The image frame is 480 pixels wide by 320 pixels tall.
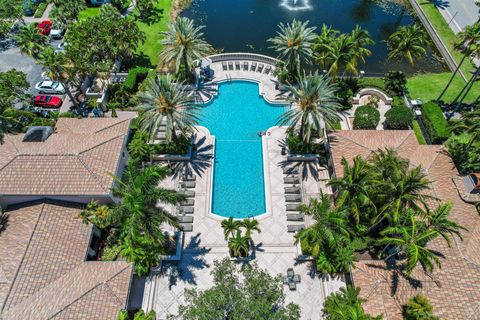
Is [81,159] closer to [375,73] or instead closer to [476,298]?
[476,298]

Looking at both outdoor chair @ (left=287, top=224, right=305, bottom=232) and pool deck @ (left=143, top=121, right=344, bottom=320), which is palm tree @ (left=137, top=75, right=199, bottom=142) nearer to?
pool deck @ (left=143, top=121, right=344, bottom=320)

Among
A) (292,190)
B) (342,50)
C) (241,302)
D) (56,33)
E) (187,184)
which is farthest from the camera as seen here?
(56,33)

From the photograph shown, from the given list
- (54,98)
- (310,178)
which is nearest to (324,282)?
(310,178)

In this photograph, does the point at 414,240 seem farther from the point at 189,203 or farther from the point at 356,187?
the point at 189,203

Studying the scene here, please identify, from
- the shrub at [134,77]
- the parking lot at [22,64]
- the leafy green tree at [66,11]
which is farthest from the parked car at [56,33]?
the shrub at [134,77]

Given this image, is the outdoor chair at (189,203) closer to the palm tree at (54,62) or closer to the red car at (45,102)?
the palm tree at (54,62)

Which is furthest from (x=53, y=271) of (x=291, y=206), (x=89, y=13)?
(x=89, y=13)
